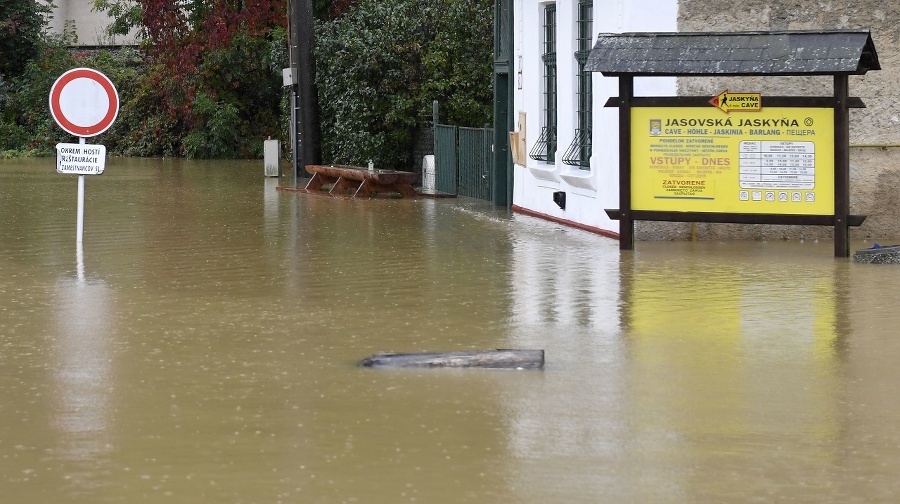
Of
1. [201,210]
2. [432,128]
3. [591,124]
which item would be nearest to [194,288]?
[591,124]

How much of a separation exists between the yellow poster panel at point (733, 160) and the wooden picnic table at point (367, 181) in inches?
356

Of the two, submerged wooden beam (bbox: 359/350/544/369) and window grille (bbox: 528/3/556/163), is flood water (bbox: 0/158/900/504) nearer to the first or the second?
submerged wooden beam (bbox: 359/350/544/369)

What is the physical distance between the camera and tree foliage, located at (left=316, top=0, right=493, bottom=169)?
2805 cm

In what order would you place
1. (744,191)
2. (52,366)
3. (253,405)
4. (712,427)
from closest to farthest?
(712,427) < (253,405) < (52,366) < (744,191)

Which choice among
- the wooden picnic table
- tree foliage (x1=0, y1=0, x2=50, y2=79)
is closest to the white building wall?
the wooden picnic table

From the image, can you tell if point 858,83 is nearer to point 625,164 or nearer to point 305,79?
point 625,164

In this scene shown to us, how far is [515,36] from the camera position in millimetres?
22172

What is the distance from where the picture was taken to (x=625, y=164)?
1570cm

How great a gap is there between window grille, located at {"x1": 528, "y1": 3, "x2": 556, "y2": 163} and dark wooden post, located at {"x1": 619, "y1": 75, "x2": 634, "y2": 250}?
4.69 m

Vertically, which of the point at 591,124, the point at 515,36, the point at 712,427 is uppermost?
the point at 515,36

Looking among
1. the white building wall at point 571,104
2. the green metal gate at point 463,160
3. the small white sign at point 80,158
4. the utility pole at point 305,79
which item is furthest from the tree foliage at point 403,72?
the small white sign at point 80,158

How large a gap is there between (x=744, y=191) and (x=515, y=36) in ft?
24.7

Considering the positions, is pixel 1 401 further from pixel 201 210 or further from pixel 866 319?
pixel 201 210

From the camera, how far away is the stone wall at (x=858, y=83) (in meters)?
16.5
